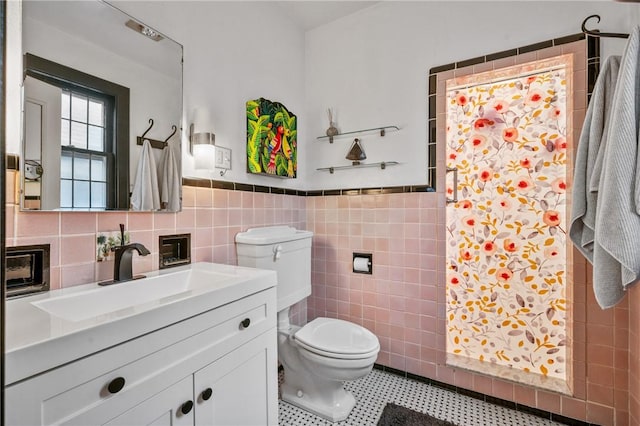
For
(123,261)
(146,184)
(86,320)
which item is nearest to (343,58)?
(146,184)

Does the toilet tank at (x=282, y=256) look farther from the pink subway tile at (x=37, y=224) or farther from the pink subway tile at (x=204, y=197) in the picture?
the pink subway tile at (x=37, y=224)

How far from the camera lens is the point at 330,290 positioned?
2248 millimetres

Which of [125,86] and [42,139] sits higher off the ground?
[125,86]

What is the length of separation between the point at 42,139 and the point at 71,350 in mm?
769

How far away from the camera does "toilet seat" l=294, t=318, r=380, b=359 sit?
1.48 metres

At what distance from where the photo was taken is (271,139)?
1.94 m

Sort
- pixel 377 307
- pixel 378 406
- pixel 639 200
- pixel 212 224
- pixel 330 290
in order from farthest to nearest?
pixel 330 290 < pixel 377 307 < pixel 378 406 < pixel 212 224 < pixel 639 200

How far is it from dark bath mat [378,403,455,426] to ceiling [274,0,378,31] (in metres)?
2.57

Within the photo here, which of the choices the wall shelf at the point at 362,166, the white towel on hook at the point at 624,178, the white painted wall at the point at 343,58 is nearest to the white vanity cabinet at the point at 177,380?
the white painted wall at the point at 343,58

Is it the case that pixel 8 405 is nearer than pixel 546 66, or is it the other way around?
pixel 8 405

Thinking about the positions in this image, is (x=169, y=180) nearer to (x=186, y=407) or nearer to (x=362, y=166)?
(x=186, y=407)

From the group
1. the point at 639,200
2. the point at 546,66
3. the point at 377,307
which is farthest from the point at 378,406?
the point at 546,66

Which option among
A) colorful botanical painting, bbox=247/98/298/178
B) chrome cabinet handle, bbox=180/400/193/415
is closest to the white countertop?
chrome cabinet handle, bbox=180/400/193/415

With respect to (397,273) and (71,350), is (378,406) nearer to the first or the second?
(397,273)
